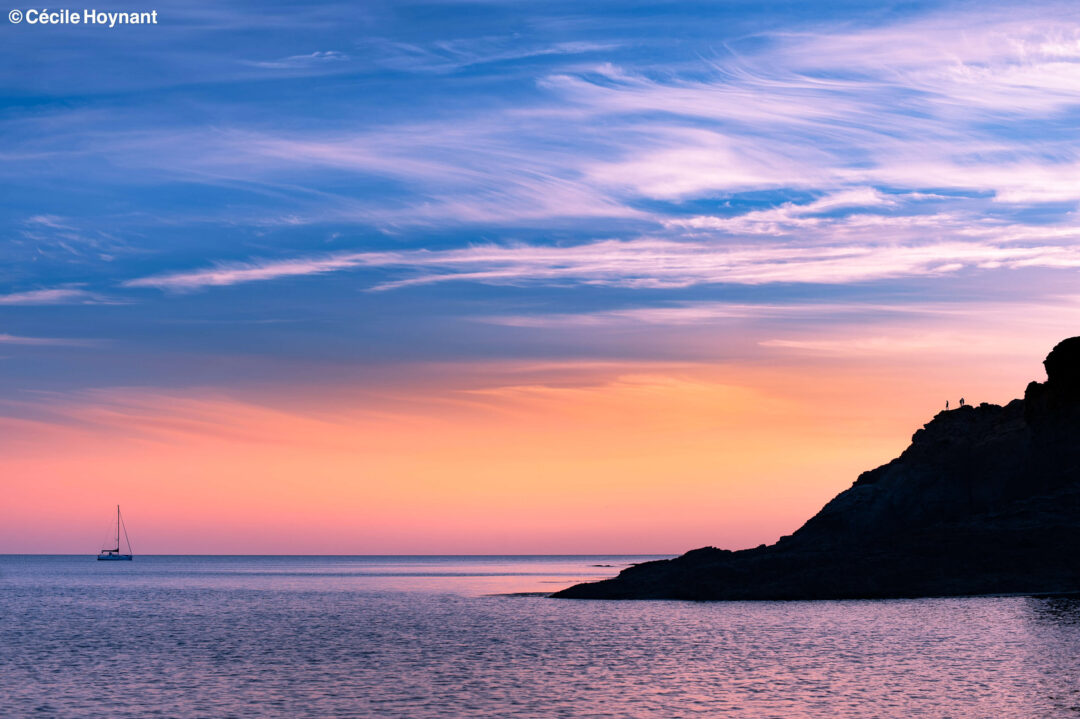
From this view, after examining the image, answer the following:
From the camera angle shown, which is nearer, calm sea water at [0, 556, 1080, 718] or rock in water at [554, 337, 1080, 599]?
calm sea water at [0, 556, 1080, 718]

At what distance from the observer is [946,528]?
127188 millimetres

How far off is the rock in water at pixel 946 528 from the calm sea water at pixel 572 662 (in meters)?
8.28

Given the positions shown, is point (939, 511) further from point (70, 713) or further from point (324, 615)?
point (70, 713)

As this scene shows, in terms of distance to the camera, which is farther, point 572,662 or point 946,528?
point 946,528

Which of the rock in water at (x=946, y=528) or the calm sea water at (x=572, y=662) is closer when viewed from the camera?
the calm sea water at (x=572, y=662)

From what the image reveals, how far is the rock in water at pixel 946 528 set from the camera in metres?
116

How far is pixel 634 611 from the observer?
11069cm

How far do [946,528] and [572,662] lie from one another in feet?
246

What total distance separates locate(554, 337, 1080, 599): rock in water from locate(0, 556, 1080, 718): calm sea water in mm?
8279

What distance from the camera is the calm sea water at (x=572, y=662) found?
49.9 m

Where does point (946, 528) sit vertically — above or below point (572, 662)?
above

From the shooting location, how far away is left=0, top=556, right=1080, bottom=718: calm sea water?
4986 cm

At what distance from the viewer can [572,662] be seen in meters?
67.4

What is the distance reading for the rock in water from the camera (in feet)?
379
